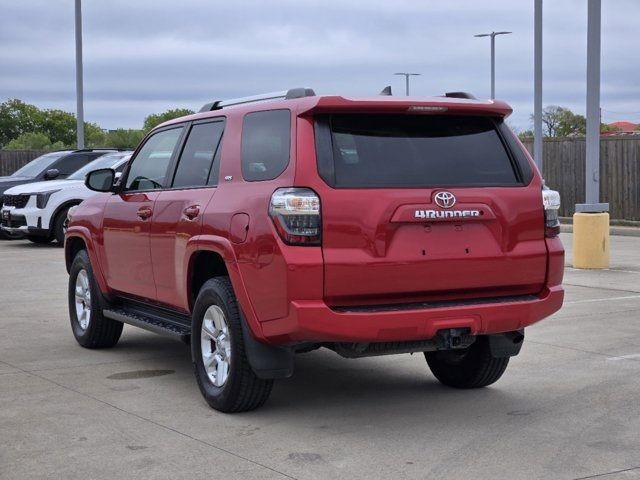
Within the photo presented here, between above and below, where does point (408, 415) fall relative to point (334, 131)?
below

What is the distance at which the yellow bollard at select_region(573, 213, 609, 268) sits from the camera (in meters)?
14.9

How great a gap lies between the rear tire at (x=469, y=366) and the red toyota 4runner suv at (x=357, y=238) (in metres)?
0.02

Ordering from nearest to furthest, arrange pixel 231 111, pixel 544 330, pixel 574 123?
pixel 231 111, pixel 544 330, pixel 574 123

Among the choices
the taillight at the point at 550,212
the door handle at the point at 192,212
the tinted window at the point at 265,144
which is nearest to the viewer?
the tinted window at the point at 265,144

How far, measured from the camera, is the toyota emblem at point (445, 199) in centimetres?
618

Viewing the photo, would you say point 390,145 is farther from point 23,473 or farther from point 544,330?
point 544,330

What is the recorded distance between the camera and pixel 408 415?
21.6ft

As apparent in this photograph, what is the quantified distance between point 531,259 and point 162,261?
2619 millimetres

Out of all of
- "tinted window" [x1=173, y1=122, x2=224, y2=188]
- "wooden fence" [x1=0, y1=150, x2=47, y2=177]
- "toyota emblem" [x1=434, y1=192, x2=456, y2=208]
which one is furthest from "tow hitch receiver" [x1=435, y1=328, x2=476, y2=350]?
"wooden fence" [x1=0, y1=150, x2=47, y2=177]

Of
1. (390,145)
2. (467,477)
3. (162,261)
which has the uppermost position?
(390,145)

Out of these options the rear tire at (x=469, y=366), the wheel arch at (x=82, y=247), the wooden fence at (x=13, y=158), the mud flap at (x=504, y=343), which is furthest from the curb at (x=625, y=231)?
the wooden fence at (x=13, y=158)

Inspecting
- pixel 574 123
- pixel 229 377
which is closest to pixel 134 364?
pixel 229 377

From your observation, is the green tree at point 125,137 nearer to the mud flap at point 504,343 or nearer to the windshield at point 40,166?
the windshield at point 40,166

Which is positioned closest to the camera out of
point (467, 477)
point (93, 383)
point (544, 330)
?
point (467, 477)
